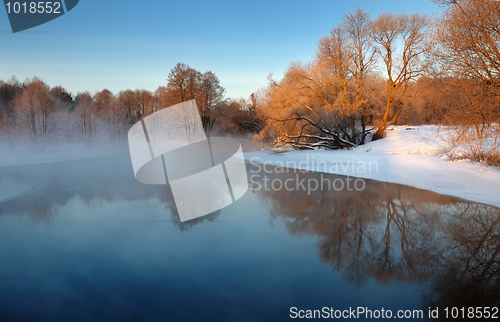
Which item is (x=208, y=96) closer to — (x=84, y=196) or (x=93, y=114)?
(x=93, y=114)

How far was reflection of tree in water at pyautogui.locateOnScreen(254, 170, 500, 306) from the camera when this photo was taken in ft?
16.0

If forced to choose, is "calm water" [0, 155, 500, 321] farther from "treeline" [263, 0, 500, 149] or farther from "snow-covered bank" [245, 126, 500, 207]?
"treeline" [263, 0, 500, 149]

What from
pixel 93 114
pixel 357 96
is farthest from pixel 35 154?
pixel 357 96

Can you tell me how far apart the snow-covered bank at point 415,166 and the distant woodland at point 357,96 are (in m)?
1.35

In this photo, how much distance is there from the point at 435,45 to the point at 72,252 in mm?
14501

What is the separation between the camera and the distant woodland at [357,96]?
1145 centimetres

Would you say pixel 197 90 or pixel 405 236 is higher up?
pixel 197 90

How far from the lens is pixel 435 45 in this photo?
1329 cm

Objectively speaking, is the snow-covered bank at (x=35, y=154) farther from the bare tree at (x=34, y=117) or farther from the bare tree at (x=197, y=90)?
the bare tree at (x=197, y=90)

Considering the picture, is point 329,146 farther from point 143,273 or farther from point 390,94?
point 143,273

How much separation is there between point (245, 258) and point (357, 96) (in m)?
22.9

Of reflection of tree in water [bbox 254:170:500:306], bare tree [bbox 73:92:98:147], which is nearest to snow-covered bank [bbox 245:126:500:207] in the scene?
reflection of tree in water [bbox 254:170:500:306]

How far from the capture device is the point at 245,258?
578 centimetres

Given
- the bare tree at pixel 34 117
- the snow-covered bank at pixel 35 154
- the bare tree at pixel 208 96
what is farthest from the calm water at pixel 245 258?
the bare tree at pixel 208 96
